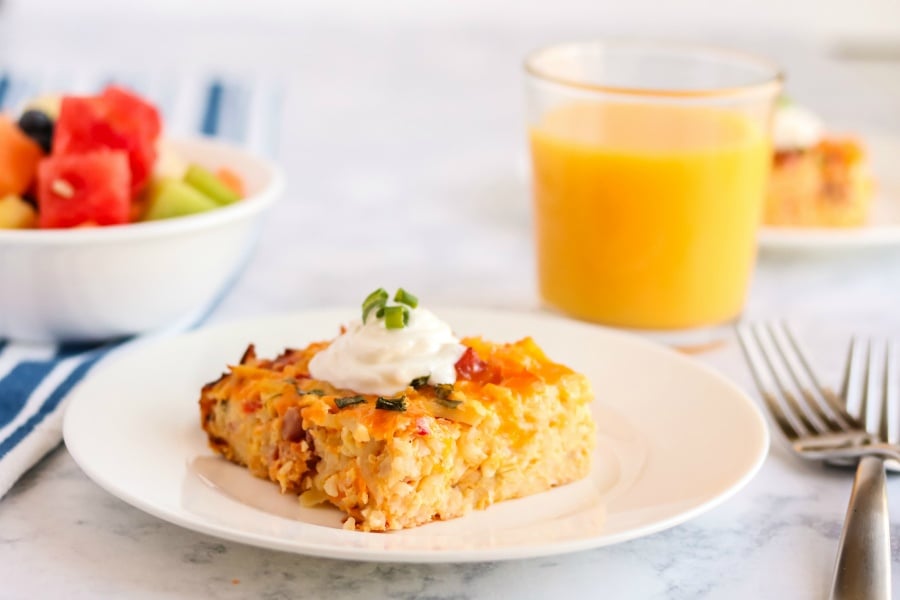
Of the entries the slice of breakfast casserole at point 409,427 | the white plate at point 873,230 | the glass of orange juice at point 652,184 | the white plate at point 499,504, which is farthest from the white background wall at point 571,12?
the slice of breakfast casserole at point 409,427

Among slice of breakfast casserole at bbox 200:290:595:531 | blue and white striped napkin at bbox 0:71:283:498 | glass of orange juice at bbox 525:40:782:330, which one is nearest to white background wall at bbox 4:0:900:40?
blue and white striped napkin at bbox 0:71:283:498

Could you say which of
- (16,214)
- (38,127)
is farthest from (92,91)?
(16,214)

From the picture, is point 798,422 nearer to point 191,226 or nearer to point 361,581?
point 361,581

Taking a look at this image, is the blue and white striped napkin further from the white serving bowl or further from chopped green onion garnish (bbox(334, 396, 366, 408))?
chopped green onion garnish (bbox(334, 396, 366, 408))

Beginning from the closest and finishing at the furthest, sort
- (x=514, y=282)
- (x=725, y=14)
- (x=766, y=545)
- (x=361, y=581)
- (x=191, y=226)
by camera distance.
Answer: (x=361, y=581), (x=766, y=545), (x=191, y=226), (x=514, y=282), (x=725, y=14)

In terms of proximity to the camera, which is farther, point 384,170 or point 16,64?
point 16,64

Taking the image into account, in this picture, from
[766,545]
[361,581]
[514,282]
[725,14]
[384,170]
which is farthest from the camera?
[725,14]

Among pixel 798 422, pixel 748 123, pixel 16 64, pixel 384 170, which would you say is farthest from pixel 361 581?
pixel 16 64
